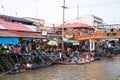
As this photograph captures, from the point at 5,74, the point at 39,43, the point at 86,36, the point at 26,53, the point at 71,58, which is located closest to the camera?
the point at 5,74

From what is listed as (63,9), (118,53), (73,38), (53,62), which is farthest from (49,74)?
(118,53)

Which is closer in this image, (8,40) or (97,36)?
(8,40)

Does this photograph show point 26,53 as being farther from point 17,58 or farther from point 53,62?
point 53,62

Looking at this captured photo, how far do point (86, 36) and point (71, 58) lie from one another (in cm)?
797

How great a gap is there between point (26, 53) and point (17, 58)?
1.57 metres

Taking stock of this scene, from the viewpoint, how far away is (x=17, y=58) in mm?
23250

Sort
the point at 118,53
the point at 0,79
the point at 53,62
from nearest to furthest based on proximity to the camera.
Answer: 1. the point at 0,79
2. the point at 53,62
3. the point at 118,53

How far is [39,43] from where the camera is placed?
32750mm

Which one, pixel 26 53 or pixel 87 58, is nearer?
pixel 26 53

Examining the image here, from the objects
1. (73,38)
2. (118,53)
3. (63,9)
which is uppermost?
(63,9)

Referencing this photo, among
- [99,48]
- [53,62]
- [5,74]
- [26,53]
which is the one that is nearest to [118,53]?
[99,48]

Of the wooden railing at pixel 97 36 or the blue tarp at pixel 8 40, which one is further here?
the wooden railing at pixel 97 36

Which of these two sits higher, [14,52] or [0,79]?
[14,52]

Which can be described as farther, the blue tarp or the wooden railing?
the wooden railing
